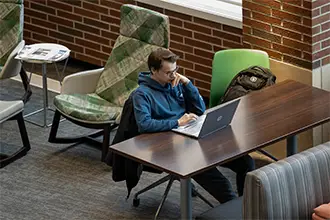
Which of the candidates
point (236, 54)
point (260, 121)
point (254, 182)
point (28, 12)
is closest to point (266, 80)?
point (236, 54)

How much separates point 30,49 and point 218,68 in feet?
6.33

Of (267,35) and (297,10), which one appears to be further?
(267,35)

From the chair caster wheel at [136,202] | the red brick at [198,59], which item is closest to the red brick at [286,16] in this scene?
the red brick at [198,59]

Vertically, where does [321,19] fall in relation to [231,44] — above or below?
above

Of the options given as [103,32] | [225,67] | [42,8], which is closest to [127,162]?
[225,67]

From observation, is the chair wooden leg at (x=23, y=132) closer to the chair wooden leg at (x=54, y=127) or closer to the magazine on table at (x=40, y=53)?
the chair wooden leg at (x=54, y=127)

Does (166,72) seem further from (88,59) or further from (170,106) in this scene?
(88,59)

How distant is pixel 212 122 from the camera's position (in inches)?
234

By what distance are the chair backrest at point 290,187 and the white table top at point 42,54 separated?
10.4ft

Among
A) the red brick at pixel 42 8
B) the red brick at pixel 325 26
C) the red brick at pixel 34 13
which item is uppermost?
the red brick at pixel 325 26

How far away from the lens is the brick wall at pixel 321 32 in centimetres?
704

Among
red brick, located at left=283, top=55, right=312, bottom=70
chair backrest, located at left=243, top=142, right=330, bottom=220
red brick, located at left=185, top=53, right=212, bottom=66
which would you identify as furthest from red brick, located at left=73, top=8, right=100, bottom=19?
chair backrest, located at left=243, top=142, right=330, bottom=220

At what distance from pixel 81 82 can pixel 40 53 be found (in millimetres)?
566

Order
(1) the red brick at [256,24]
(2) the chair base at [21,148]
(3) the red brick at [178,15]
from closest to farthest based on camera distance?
(1) the red brick at [256,24]
(2) the chair base at [21,148]
(3) the red brick at [178,15]
